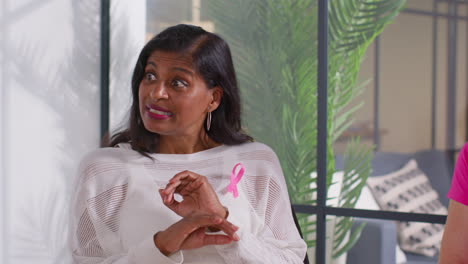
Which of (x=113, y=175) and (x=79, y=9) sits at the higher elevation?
(x=79, y=9)

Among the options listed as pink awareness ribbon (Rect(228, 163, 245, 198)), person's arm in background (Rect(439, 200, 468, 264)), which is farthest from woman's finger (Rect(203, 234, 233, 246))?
person's arm in background (Rect(439, 200, 468, 264))

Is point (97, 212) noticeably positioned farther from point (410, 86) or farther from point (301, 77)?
point (410, 86)

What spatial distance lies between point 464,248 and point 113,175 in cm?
106

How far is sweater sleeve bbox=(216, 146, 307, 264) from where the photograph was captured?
171 cm

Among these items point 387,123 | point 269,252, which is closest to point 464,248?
point 269,252

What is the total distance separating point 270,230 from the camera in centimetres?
189

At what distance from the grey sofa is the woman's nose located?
1.24 metres

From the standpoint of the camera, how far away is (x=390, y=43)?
2645 millimetres

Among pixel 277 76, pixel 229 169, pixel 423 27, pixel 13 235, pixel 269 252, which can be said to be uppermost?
pixel 423 27

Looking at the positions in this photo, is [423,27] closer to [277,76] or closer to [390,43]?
[390,43]

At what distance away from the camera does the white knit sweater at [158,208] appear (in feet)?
A: 5.75

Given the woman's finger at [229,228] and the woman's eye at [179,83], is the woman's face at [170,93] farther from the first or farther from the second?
the woman's finger at [229,228]

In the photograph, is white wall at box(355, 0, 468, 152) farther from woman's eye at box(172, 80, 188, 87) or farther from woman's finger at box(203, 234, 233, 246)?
woman's finger at box(203, 234, 233, 246)

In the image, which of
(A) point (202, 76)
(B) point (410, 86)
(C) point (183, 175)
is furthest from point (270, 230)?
(B) point (410, 86)
